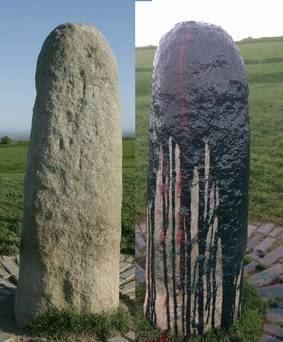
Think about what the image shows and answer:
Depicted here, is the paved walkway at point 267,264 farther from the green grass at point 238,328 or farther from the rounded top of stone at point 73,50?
the rounded top of stone at point 73,50

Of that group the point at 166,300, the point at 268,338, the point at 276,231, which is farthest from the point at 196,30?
the point at 276,231

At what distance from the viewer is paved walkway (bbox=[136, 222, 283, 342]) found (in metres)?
3.65

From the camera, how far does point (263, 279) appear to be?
4.20 metres

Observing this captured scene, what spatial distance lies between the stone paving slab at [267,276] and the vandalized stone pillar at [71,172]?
1176mm

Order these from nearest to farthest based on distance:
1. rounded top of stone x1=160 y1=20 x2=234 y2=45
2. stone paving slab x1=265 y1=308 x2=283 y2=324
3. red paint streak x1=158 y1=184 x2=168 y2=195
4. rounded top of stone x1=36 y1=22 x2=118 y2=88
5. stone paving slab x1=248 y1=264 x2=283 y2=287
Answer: rounded top of stone x1=160 y1=20 x2=234 y2=45
red paint streak x1=158 y1=184 x2=168 y2=195
rounded top of stone x1=36 y1=22 x2=118 y2=88
stone paving slab x1=265 y1=308 x2=283 y2=324
stone paving slab x1=248 y1=264 x2=283 y2=287

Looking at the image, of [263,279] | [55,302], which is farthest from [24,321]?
[263,279]

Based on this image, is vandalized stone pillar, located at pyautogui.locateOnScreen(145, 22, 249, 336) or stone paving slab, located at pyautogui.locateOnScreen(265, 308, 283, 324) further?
stone paving slab, located at pyautogui.locateOnScreen(265, 308, 283, 324)

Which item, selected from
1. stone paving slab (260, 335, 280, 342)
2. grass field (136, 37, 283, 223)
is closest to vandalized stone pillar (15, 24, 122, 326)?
grass field (136, 37, 283, 223)

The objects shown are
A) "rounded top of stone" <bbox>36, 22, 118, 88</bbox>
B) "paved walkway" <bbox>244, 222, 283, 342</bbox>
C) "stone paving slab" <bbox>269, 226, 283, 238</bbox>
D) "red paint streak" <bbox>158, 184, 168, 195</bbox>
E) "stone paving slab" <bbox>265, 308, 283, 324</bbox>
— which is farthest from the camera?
"stone paving slab" <bbox>269, 226, 283, 238</bbox>

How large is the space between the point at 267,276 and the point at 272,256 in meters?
0.29

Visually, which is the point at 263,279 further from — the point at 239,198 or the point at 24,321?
the point at 24,321

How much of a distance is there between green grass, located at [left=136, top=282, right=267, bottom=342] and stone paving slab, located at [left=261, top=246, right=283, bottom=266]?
0.72 m

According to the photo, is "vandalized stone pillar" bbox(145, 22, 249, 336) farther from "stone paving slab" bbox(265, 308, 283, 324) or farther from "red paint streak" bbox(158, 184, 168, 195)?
"stone paving slab" bbox(265, 308, 283, 324)

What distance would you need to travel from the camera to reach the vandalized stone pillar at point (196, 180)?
2.97 metres
